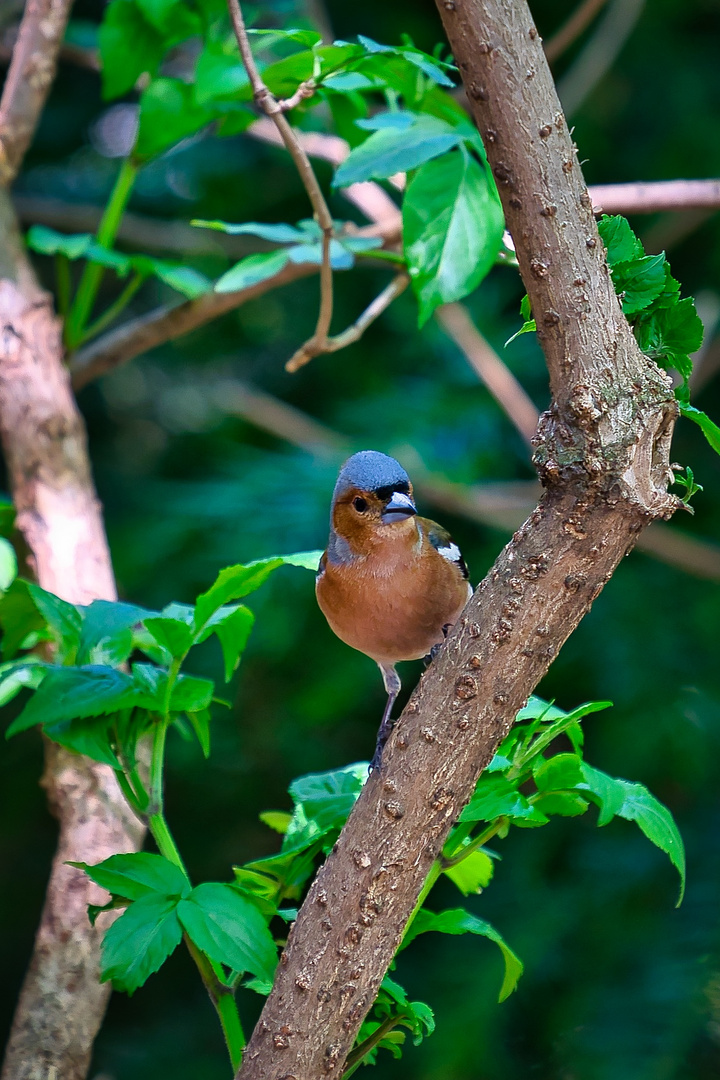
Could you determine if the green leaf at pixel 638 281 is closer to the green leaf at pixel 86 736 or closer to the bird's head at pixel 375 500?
the bird's head at pixel 375 500

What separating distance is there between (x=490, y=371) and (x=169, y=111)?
1005 millimetres

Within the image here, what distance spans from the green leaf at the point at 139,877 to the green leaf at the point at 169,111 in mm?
1127

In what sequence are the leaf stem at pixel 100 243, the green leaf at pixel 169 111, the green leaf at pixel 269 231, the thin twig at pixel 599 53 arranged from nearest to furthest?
the green leaf at pixel 269 231 < the green leaf at pixel 169 111 < the leaf stem at pixel 100 243 < the thin twig at pixel 599 53

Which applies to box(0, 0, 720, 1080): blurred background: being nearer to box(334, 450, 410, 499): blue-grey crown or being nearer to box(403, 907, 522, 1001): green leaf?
box(334, 450, 410, 499): blue-grey crown

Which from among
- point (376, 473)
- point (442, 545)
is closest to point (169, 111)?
point (376, 473)

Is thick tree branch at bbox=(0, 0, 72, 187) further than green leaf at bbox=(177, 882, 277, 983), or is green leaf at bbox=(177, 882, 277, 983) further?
thick tree branch at bbox=(0, 0, 72, 187)

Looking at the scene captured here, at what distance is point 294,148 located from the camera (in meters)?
1.16

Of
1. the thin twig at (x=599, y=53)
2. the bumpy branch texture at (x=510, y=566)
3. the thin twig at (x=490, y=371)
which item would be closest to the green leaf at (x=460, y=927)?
the bumpy branch texture at (x=510, y=566)

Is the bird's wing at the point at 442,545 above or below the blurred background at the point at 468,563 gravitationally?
above

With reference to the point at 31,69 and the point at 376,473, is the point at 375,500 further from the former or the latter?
the point at 31,69

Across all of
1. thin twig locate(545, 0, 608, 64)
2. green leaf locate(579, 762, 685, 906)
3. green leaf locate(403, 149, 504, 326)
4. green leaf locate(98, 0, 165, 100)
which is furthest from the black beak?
thin twig locate(545, 0, 608, 64)

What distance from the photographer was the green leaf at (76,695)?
92 centimetres

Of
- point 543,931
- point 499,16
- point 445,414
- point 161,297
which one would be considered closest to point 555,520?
point 499,16

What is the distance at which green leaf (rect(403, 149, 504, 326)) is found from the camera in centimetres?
122
